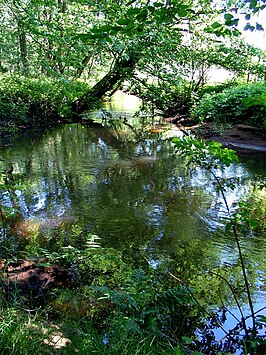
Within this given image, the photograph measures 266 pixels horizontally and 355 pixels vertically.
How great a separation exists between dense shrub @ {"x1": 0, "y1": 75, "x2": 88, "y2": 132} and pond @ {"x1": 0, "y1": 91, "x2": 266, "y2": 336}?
178 cm

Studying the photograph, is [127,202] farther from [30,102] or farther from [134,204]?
[30,102]

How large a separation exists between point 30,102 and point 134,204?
27.3ft

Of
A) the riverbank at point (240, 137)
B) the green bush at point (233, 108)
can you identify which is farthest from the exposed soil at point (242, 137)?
the green bush at point (233, 108)

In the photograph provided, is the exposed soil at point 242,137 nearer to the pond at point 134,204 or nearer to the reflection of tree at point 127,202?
the pond at point 134,204

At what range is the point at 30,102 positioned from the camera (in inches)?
483

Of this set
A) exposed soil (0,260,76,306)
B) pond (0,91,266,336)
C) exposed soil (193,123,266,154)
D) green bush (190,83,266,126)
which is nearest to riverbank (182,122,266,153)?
exposed soil (193,123,266,154)

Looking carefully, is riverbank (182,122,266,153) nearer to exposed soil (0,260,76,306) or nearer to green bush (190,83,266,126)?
green bush (190,83,266,126)

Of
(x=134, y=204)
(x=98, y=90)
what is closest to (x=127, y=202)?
(x=134, y=204)

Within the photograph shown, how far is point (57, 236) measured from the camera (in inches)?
175

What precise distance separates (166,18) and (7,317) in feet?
7.26

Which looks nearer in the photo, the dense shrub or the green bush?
the green bush

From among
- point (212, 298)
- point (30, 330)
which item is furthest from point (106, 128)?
point (30, 330)

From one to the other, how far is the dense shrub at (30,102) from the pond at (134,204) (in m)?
1.78

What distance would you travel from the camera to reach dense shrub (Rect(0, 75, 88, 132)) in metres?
11.3
